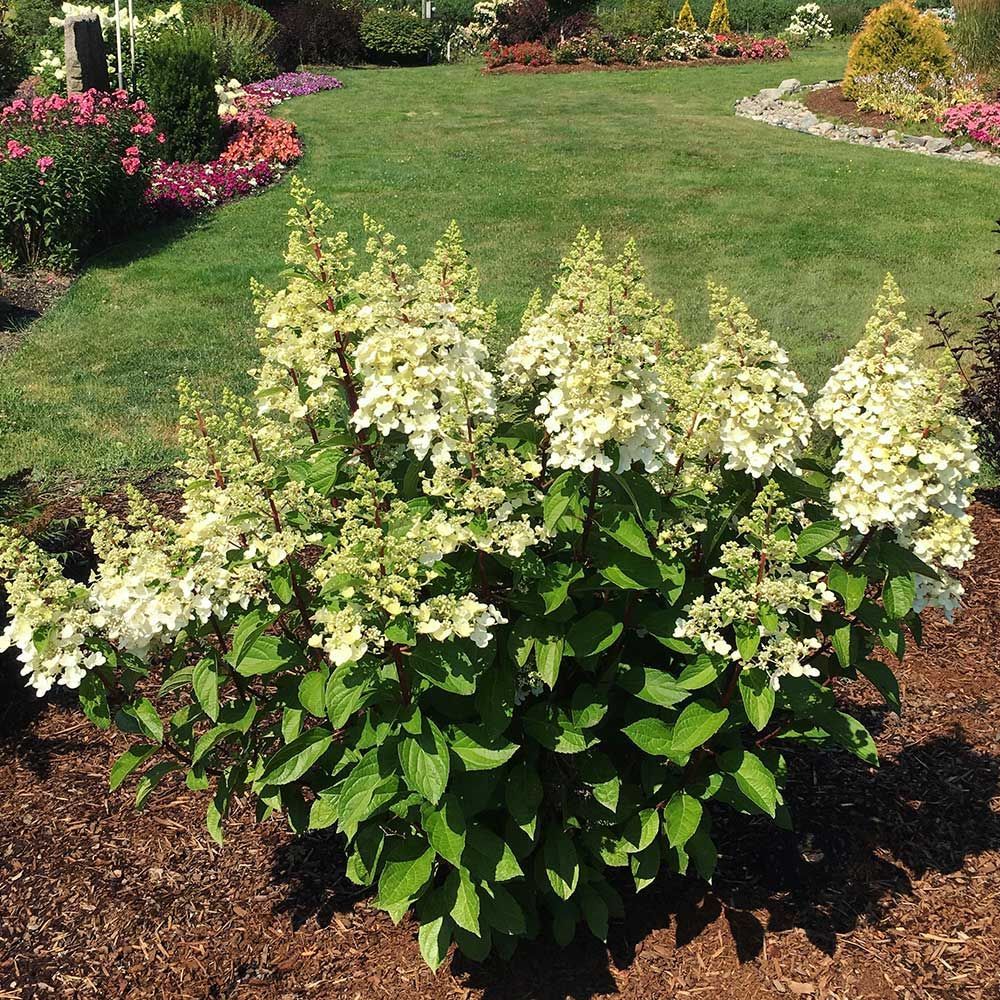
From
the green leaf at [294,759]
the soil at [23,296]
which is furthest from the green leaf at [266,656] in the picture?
the soil at [23,296]

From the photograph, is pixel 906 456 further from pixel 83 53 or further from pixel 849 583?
pixel 83 53

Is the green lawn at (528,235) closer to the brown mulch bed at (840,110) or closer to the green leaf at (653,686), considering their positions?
the brown mulch bed at (840,110)

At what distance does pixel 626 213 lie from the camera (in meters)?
11.2

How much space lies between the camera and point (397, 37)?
81.7 ft

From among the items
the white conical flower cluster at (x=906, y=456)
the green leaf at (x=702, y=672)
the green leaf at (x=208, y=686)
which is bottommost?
the green leaf at (x=208, y=686)

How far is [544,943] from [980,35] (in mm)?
19598

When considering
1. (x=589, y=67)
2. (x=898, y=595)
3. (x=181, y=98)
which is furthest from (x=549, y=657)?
(x=589, y=67)

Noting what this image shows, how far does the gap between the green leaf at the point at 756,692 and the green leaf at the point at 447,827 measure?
2.40 feet

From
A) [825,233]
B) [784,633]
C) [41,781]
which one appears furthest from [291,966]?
[825,233]

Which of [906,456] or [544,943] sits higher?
[906,456]

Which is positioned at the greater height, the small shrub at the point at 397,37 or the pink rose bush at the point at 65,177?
the small shrub at the point at 397,37

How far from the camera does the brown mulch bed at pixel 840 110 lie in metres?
15.5

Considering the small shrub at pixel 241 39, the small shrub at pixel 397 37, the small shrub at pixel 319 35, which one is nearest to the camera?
the small shrub at pixel 241 39

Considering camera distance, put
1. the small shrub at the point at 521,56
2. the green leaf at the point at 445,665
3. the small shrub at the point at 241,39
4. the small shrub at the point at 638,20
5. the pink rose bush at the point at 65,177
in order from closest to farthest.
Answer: the green leaf at the point at 445,665
the pink rose bush at the point at 65,177
the small shrub at the point at 241,39
the small shrub at the point at 521,56
the small shrub at the point at 638,20
